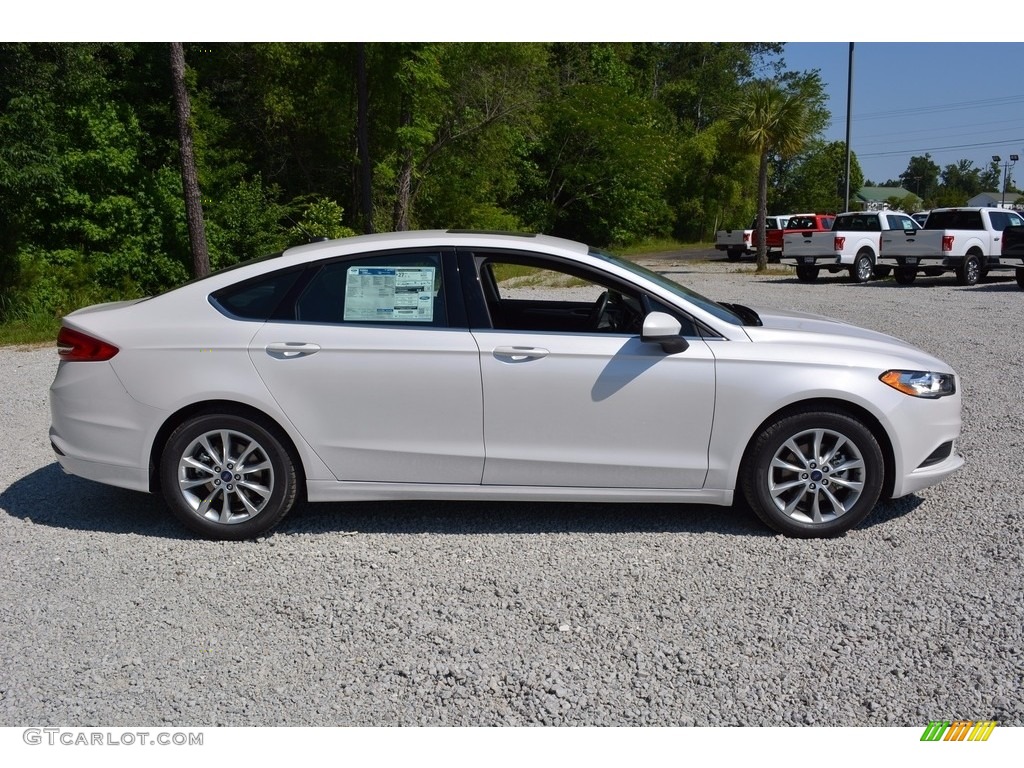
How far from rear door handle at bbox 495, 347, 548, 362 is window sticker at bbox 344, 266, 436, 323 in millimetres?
433

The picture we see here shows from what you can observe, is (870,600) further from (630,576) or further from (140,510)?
(140,510)

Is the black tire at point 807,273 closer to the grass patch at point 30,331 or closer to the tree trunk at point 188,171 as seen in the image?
the tree trunk at point 188,171

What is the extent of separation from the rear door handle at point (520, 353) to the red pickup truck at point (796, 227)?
26660mm

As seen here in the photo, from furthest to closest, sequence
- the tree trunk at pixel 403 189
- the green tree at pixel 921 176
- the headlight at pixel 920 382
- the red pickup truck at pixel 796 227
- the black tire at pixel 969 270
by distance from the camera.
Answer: the green tree at pixel 921 176 < the red pickup truck at pixel 796 227 < the tree trunk at pixel 403 189 < the black tire at pixel 969 270 < the headlight at pixel 920 382

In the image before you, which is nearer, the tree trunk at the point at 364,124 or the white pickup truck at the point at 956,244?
the white pickup truck at the point at 956,244

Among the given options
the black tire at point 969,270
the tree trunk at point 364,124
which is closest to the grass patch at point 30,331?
the tree trunk at point 364,124

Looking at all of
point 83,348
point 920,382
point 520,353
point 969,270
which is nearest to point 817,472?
point 920,382

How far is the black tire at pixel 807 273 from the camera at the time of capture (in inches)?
960

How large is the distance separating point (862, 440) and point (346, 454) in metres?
2.68

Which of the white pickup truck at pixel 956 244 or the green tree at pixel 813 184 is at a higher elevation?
the green tree at pixel 813 184

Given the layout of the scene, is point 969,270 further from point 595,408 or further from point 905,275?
point 595,408

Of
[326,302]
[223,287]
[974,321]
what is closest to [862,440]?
[326,302]

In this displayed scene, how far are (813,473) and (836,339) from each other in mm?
768

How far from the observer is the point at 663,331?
463cm
